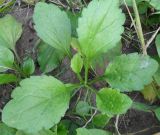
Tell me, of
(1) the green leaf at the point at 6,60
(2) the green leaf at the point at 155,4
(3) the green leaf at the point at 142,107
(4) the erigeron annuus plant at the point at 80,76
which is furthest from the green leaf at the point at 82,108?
(2) the green leaf at the point at 155,4

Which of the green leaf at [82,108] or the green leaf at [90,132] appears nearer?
the green leaf at [90,132]

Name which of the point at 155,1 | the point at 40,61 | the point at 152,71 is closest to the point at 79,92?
the point at 40,61

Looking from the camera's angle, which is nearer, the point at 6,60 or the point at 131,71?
the point at 131,71

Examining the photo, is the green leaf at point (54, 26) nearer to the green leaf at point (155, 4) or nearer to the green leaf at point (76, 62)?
the green leaf at point (76, 62)

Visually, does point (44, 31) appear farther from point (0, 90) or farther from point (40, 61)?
point (0, 90)

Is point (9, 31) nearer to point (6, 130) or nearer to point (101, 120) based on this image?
point (6, 130)

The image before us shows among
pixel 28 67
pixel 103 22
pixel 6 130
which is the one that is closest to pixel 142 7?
pixel 103 22
